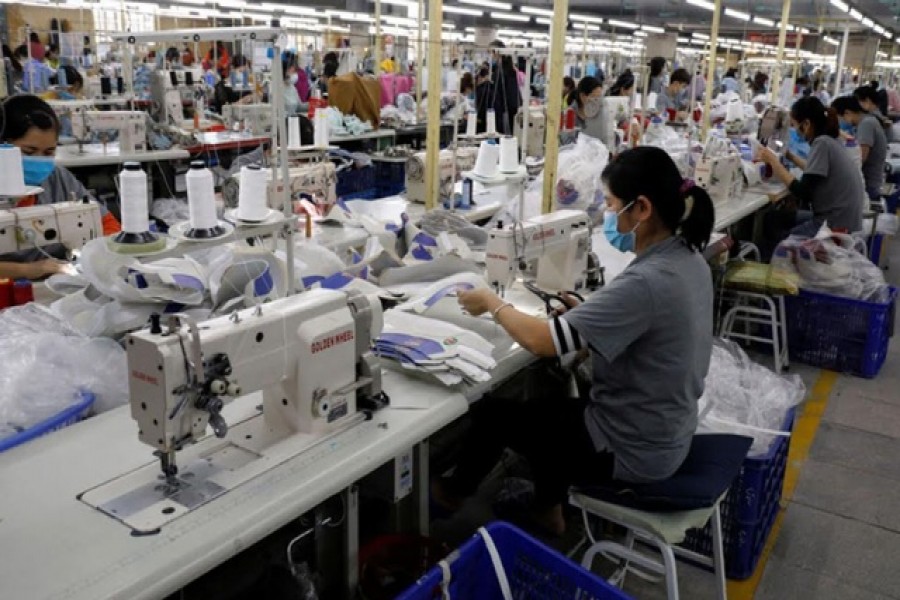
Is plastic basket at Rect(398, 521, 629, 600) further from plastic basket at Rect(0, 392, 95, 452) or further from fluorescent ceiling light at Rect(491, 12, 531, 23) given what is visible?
fluorescent ceiling light at Rect(491, 12, 531, 23)

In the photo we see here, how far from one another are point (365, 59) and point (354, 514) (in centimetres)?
1396

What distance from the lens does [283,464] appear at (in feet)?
5.81

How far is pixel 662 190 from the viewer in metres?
2.23

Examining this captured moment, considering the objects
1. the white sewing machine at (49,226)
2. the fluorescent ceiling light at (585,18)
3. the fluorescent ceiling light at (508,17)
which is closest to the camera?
the white sewing machine at (49,226)

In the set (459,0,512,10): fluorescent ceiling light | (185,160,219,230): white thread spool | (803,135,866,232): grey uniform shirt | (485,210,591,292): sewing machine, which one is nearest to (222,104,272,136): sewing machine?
(803,135,866,232): grey uniform shirt

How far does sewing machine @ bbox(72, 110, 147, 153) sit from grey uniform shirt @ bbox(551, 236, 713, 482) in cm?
481

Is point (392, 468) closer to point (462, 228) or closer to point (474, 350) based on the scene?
point (474, 350)

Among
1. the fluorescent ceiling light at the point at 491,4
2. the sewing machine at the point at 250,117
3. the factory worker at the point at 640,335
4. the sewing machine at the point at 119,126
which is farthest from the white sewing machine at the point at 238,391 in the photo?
the fluorescent ceiling light at the point at 491,4

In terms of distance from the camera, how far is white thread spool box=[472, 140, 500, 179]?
3838mm

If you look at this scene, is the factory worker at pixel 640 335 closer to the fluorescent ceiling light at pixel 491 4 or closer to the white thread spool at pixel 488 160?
the white thread spool at pixel 488 160

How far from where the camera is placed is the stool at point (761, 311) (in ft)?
14.7

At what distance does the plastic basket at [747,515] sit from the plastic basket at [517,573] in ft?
3.50

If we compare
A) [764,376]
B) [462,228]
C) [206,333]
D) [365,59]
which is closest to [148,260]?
[206,333]

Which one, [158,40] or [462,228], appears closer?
[158,40]
